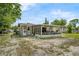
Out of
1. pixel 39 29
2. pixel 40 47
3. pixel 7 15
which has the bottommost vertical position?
pixel 40 47

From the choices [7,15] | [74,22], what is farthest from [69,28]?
[7,15]

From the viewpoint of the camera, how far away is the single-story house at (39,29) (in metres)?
2.21

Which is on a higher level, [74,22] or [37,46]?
[74,22]

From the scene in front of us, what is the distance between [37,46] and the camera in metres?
2.21

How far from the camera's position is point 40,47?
86.9 inches

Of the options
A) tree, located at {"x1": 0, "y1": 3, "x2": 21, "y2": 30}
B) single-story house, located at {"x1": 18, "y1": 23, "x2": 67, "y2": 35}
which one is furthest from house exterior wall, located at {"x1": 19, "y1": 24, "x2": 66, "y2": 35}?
tree, located at {"x1": 0, "y1": 3, "x2": 21, "y2": 30}

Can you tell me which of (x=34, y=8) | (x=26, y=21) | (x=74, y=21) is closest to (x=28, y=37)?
(x=26, y=21)

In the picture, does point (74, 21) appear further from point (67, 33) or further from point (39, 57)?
point (39, 57)

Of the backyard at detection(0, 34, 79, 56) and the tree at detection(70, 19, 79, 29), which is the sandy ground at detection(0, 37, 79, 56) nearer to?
the backyard at detection(0, 34, 79, 56)

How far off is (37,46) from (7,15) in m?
0.45

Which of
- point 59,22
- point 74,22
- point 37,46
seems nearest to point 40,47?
point 37,46

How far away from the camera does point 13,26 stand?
223 centimetres

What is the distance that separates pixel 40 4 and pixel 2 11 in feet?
1.33

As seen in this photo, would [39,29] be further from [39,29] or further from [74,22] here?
[74,22]
